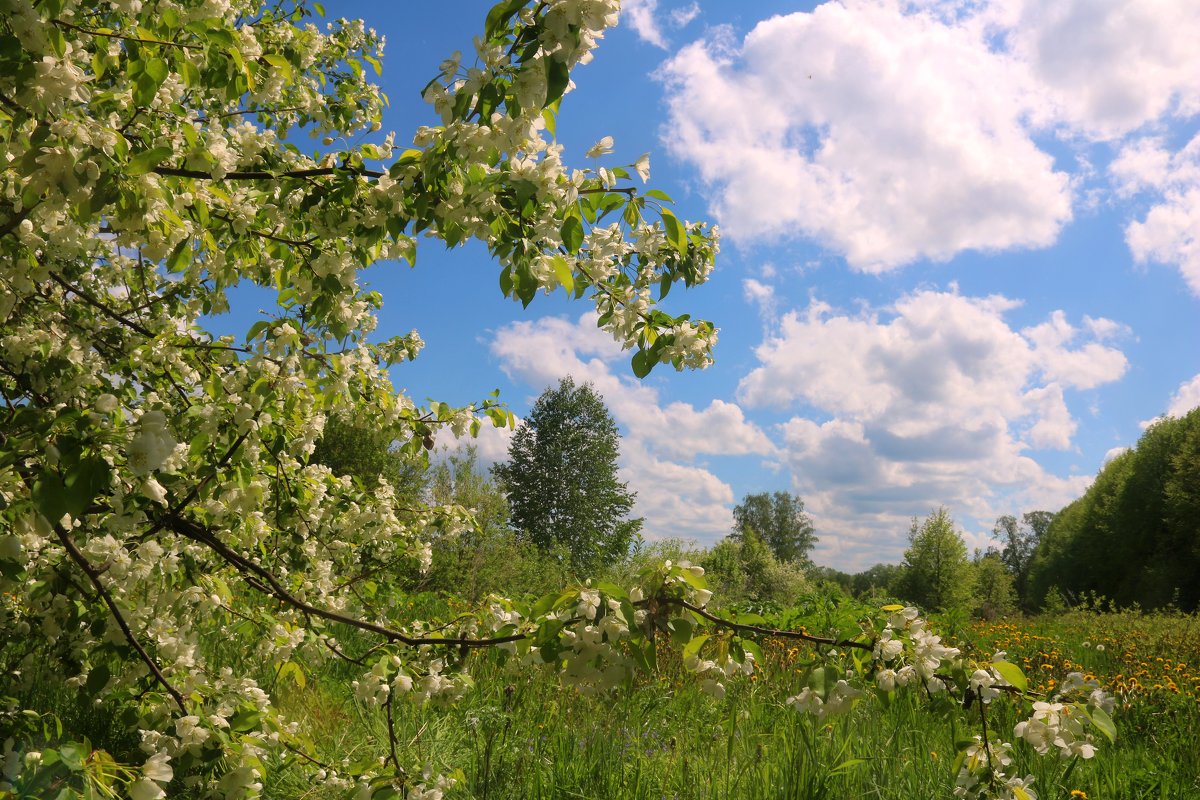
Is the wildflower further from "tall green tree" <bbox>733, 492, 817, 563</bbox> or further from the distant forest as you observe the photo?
"tall green tree" <bbox>733, 492, 817, 563</bbox>

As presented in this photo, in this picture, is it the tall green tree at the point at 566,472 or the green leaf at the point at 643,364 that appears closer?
the green leaf at the point at 643,364

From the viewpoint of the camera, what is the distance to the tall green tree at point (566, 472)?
34000 millimetres

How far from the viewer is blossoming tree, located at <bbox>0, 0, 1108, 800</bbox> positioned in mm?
1702

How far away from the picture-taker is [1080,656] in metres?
8.28

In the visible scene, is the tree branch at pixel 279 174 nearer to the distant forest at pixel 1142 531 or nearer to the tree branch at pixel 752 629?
the tree branch at pixel 752 629

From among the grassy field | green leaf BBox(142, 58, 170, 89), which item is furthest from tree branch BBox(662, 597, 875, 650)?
green leaf BBox(142, 58, 170, 89)

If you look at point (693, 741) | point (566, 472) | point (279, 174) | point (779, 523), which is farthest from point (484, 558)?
point (779, 523)

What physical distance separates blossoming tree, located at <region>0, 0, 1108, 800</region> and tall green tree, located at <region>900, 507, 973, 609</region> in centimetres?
3355

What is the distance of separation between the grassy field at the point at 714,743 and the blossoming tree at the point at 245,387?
21.7 inches

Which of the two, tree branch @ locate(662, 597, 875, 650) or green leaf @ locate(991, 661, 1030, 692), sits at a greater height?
tree branch @ locate(662, 597, 875, 650)

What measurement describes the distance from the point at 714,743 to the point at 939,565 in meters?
32.4

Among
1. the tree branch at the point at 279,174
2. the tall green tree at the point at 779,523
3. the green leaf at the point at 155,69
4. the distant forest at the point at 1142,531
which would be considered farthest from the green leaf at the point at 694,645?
the tall green tree at the point at 779,523

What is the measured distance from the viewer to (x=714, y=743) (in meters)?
4.50

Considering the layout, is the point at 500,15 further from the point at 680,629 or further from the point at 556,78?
the point at 680,629
